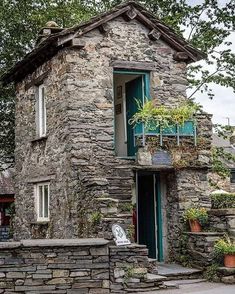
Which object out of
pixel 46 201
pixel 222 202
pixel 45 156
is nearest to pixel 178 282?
pixel 222 202

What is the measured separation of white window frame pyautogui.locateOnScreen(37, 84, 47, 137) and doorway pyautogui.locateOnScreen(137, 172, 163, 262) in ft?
11.5

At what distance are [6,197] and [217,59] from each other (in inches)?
529

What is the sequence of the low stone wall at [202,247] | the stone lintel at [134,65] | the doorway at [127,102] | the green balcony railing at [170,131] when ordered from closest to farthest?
1. the low stone wall at [202,247]
2. the green balcony railing at [170,131]
3. the stone lintel at [134,65]
4. the doorway at [127,102]

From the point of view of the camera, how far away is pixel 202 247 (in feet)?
43.0

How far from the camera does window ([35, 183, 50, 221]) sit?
1601 centimetres

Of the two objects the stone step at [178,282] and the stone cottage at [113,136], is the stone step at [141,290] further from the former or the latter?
the stone cottage at [113,136]

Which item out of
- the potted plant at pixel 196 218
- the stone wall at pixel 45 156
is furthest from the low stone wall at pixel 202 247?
the stone wall at pixel 45 156

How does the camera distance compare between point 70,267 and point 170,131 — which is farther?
point 170,131

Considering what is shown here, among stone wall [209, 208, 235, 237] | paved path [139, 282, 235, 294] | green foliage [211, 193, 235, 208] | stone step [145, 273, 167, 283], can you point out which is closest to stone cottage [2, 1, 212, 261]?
green foliage [211, 193, 235, 208]

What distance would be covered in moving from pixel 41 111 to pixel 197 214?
19.7 ft

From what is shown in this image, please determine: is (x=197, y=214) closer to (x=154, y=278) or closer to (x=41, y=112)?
(x=154, y=278)

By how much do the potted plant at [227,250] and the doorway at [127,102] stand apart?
391 cm

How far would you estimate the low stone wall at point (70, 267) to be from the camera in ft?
34.9

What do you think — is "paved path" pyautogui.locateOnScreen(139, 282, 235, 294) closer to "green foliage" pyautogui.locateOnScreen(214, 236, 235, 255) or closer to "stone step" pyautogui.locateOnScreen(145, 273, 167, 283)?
"stone step" pyautogui.locateOnScreen(145, 273, 167, 283)
